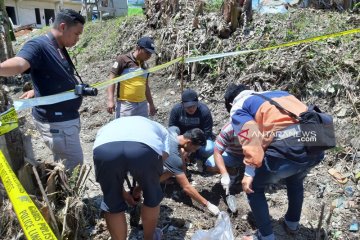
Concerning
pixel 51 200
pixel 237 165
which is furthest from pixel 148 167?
pixel 237 165

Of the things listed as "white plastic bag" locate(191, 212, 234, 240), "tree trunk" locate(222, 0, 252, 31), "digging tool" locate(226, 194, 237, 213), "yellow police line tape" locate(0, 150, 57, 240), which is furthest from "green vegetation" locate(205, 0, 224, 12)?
"yellow police line tape" locate(0, 150, 57, 240)

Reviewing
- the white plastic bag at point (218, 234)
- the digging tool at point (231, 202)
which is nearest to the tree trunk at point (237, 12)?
the digging tool at point (231, 202)

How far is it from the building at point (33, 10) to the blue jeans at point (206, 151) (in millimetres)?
23826

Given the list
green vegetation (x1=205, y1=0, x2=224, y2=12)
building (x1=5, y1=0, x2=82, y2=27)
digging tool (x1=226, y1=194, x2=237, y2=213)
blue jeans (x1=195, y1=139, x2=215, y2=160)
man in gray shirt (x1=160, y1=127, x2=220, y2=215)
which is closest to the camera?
man in gray shirt (x1=160, y1=127, x2=220, y2=215)

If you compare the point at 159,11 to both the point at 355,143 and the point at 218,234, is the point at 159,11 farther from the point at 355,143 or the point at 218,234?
the point at 218,234

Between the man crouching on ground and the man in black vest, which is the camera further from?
the man crouching on ground

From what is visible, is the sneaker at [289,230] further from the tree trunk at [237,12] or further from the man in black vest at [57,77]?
the tree trunk at [237,12]

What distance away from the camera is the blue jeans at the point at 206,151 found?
14.0 ft

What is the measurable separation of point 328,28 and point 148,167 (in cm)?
446

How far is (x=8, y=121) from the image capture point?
7.72 ft

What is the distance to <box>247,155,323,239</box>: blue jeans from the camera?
264 centimetres

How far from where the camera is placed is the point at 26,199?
6.20 feet

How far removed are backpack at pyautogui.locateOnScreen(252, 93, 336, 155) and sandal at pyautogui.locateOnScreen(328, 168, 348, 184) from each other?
53.9 inches

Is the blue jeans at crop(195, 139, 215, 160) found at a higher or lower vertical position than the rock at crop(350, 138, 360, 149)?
lower
